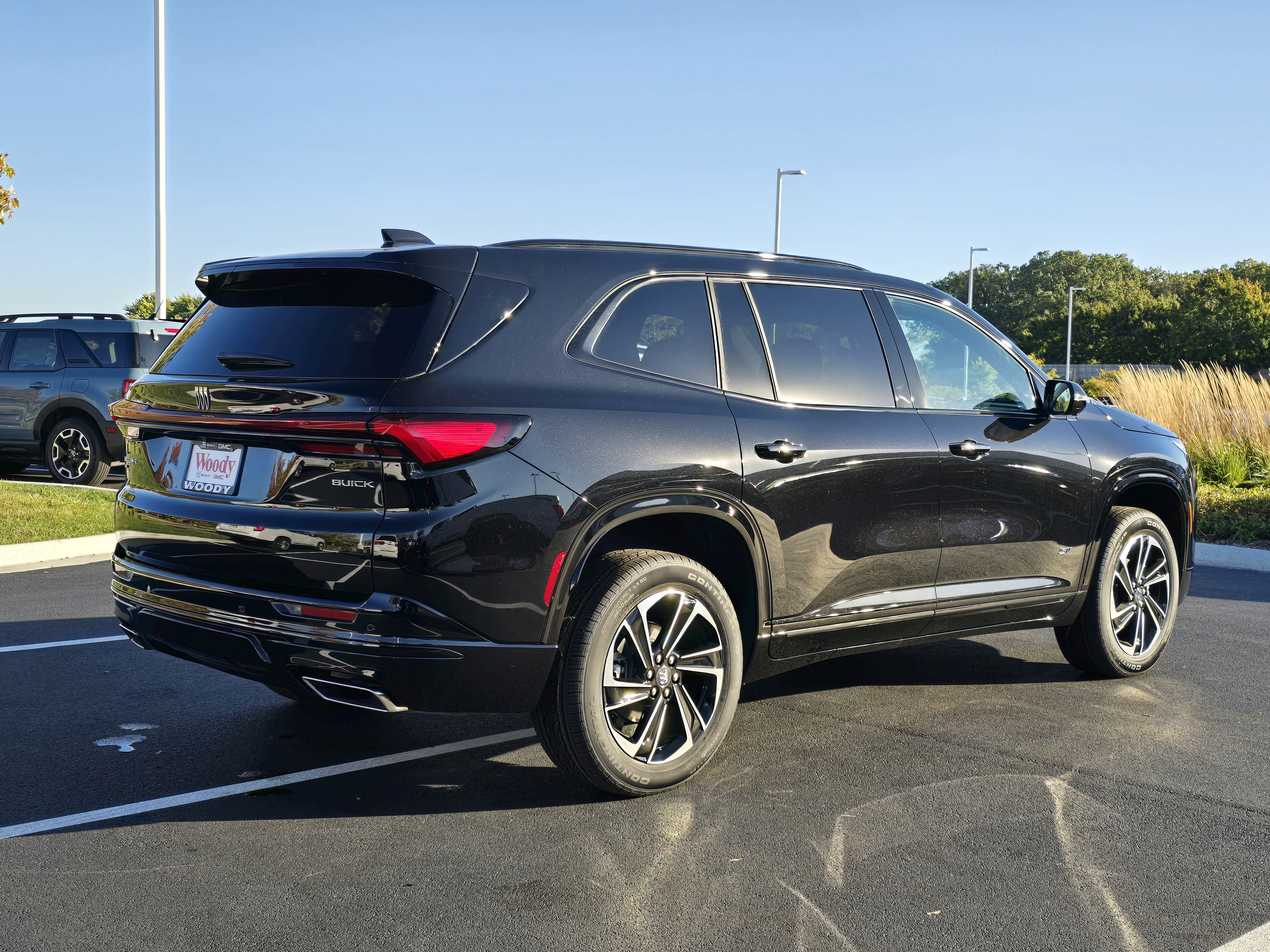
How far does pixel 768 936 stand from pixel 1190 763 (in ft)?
7.69

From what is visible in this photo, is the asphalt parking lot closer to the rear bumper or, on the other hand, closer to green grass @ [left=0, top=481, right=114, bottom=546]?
the rear bumper

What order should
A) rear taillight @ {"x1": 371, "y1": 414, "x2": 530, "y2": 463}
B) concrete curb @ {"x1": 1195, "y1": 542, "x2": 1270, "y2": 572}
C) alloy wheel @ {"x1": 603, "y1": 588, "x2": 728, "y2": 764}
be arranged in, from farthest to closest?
concrete curb @ {"x1": 1195, "y1": 542, "x2": 1270, "y2": 572} < alloy wheel @ {"x1": 603, "y1": 588, "x2": 728, "y2": 764} < rear taillight @ {"x1": 371, "y1": 414, "x2": 530, "y2": 463}

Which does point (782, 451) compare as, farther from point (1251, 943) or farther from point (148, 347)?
point (148, 347)

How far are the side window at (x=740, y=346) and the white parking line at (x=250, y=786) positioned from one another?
1.72 meters

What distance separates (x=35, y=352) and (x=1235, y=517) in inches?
544

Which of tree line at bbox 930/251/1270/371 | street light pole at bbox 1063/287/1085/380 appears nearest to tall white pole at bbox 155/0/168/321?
street light pole at bbox 1063/287/1085/380

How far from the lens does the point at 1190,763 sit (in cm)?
464

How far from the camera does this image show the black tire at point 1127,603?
19.2ft

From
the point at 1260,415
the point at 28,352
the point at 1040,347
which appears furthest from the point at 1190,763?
the point at 1040,347

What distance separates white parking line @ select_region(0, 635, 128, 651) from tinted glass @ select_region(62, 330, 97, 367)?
921 centimetres

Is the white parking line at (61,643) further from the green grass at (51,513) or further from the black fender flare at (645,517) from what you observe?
the green grass at (51,513)

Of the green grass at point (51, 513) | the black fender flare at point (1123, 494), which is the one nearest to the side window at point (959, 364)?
the black fender flare at point (1123, 494)

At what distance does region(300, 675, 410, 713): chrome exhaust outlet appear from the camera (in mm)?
3725

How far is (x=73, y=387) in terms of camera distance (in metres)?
14.7
